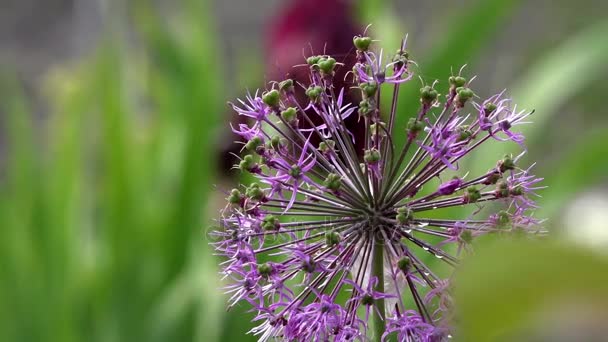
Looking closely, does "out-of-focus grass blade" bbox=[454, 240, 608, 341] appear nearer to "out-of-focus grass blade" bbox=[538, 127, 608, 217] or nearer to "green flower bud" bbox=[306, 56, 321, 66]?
"green flower bud" bbox=[306, 56, 321, 66]

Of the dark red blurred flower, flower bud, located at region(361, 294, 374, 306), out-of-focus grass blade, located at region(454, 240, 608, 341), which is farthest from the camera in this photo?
the dark red blurred flower

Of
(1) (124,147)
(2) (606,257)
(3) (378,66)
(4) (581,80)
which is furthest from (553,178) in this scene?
(2) (606,257)

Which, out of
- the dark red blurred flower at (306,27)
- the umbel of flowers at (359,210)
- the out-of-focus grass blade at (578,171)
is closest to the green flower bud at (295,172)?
the umbel of flowers at (359,210)

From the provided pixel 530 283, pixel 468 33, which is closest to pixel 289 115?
pixel 530 283

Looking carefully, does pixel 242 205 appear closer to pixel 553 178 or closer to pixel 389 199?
pixel 389 199

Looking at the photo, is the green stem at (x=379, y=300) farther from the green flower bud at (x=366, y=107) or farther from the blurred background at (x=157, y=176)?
the blurred background at (x=157, y=176)

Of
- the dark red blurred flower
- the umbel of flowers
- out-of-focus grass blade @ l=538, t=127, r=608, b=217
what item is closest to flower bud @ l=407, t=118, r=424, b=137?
the umbel of flowers

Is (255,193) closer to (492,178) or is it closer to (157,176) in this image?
(492,178)
